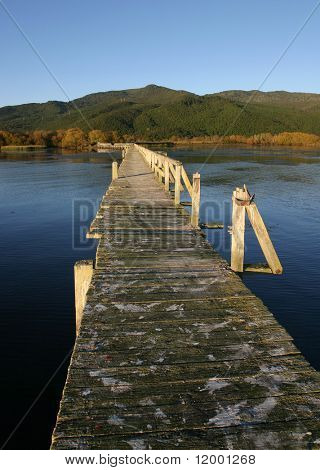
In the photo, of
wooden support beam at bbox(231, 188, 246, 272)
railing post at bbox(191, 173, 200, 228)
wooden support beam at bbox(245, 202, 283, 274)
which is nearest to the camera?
wooden support beam at bbox(245, 202, 283, 274)

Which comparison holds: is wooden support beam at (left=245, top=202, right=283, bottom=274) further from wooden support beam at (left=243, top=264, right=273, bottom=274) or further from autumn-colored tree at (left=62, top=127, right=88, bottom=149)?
autumn-colored tree at (left=62, top=127, right=88, bottom=149)

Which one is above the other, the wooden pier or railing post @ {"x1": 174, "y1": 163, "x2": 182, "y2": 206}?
railing post @ {"x1": 174, "y1": 163, "x2": 182, "y2": 206}

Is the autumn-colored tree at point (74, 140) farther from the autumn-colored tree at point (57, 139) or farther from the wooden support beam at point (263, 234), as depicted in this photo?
the wooden support beam at point (263, 234)

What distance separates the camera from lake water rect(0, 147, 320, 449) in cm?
666

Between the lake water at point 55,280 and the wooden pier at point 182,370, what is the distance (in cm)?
215

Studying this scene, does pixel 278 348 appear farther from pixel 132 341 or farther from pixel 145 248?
pixel 145 248

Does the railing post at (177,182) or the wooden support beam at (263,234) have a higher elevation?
the railing post at (177,182)

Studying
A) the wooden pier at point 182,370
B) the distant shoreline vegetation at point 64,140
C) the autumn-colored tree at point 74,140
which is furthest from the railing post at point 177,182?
the autumn-colored tree at point 74,140

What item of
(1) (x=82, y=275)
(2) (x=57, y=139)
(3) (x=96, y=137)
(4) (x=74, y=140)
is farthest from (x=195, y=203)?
(3) (x=96, y=137)

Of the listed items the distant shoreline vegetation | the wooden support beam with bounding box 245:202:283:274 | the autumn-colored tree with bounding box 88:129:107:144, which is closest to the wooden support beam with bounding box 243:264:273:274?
the wooden support beam with bounding box 245:202:283:274

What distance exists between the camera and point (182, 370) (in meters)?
3.98

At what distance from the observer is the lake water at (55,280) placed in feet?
21.9

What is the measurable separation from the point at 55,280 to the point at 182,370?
818 cm

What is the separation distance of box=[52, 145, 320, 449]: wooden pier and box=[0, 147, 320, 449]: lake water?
2.15 m
